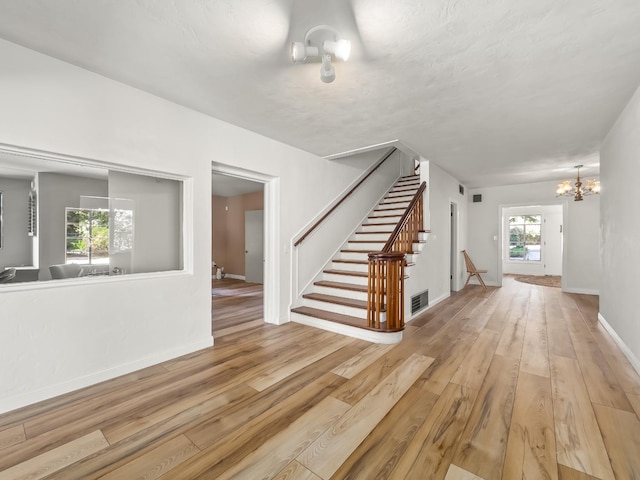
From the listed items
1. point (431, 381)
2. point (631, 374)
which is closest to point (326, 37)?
point (431, 381)

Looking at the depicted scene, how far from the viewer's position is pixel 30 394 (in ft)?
6.89

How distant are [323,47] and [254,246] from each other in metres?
6.50

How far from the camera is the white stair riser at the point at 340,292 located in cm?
412

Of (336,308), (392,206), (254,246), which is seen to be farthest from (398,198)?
(254,246)

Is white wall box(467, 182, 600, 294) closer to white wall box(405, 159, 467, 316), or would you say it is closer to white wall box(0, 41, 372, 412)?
white wall box(405, 159, 467, 316)

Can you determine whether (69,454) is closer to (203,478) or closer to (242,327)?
(203,478)

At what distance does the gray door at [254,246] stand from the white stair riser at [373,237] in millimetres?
3222

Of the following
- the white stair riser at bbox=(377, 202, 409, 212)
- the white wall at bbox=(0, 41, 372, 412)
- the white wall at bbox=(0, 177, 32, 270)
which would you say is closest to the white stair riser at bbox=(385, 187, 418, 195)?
the white stair riser at bbox=(377, 202, 409, 212)

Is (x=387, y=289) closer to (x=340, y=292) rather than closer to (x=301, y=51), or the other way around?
(x=340, y=292)

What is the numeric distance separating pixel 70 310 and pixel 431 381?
9.71ft

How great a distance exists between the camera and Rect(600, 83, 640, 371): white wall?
2.71 metres

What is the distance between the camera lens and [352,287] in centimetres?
425

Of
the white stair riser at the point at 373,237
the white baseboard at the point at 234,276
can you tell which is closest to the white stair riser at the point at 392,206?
the white stair riser at the point at 373,237

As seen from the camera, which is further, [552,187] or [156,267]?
[552,187]
